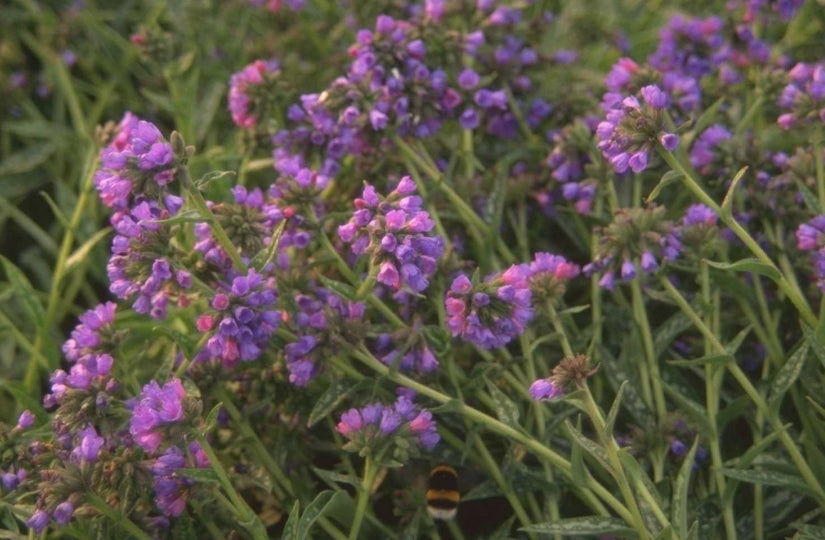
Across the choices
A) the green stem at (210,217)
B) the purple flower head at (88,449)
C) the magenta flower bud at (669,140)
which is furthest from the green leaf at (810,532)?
the purple flower head at (88,449)

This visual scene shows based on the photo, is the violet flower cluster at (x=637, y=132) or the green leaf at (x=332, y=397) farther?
the green leaf at (x=332, y=397)

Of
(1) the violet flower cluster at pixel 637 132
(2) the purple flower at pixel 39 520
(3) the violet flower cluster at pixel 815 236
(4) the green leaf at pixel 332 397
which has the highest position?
(1) the violet flower cluster at pixel 637 132

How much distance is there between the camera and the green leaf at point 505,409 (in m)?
1.78

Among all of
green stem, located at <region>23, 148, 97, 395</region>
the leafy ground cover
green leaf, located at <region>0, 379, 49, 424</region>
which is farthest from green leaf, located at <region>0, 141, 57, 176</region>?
green leaf, located at <region>0, 379, 49, 424</region>

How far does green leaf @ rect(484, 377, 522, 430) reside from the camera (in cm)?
178

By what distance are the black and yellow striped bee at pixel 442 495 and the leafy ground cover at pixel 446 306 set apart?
0.08 meters

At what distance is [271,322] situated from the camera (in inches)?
65.7

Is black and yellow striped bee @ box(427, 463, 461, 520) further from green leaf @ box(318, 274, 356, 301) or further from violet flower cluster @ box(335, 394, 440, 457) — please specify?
green leaf @ box(318, 274, 356, 301)

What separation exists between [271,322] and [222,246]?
0.16 metres

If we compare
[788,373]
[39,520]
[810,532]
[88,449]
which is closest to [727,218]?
[788,373]

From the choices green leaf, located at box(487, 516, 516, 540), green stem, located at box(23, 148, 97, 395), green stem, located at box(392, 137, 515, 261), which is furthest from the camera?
green stem, located at box(23, 148, 97, 395)

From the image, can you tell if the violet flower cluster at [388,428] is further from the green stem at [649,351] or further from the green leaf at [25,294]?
the green leaf at [25,294]

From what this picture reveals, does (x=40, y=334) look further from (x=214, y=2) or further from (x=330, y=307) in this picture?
(x=214, y=2)

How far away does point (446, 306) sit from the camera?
176cm
